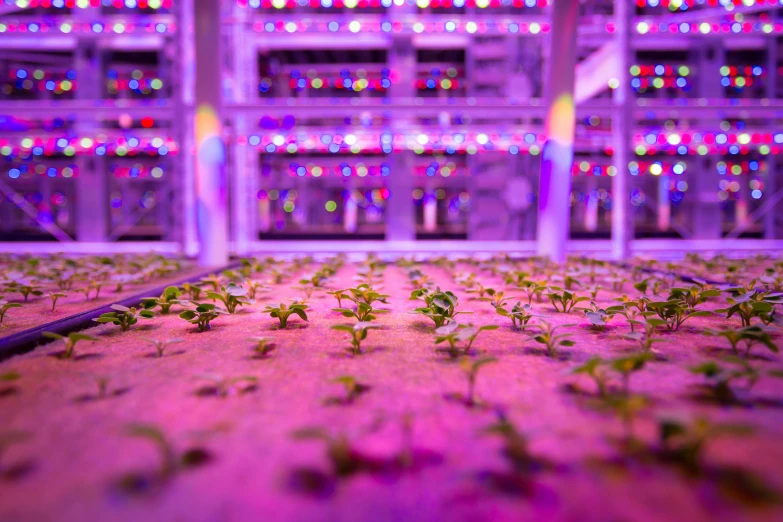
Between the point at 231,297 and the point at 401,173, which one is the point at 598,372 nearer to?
the point at 231,297

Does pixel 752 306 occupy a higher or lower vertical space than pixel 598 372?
higher

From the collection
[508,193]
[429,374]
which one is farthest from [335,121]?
[429,374]

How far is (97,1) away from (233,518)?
925 cm

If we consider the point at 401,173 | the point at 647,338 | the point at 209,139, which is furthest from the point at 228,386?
the point at 401,173

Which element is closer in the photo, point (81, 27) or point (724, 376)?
point (724, 376)

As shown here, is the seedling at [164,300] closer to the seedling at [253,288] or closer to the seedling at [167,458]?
the seedling at [253,288]

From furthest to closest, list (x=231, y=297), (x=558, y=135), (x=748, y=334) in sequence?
(x=558, y=135), (x=231, y=297), (x=748, y=334)

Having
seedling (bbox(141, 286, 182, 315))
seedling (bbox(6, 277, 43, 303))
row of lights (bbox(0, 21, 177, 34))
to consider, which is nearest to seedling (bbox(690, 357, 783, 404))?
seedling (bbox(141, 286, 182, 315))

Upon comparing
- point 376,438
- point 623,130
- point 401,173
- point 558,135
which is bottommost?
point 376,438

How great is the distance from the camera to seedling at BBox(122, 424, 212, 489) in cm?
87

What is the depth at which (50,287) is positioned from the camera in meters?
3.37

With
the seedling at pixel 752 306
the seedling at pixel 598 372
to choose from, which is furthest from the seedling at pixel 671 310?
A: the seedling at pixel 598 372

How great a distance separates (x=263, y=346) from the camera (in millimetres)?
1757

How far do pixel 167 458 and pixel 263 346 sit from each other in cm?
86
